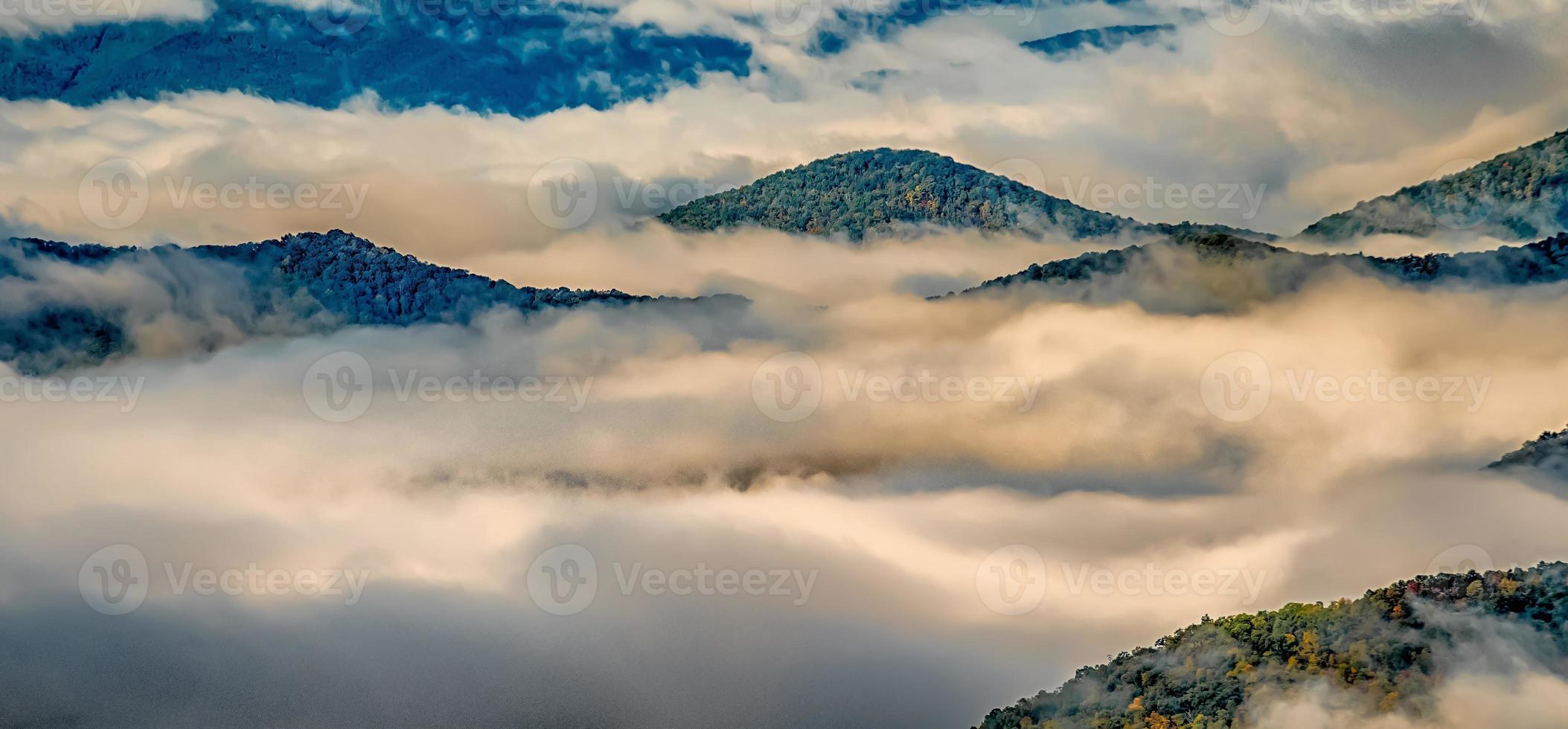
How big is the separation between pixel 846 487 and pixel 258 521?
61725mm

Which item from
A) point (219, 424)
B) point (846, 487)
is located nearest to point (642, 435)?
point (846, 487)

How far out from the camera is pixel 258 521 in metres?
143

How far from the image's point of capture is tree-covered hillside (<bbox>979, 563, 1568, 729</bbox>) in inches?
2591

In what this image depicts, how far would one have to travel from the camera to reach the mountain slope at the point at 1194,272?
153375 millimetres
